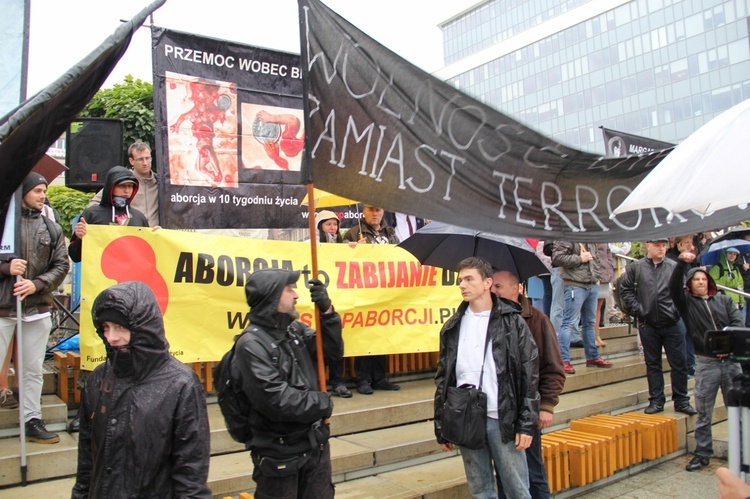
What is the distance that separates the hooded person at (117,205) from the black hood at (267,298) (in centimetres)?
277

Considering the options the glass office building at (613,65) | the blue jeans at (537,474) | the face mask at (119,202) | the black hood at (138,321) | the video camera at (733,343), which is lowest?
the blue jeans at (537,474)

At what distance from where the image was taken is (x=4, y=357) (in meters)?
4.96

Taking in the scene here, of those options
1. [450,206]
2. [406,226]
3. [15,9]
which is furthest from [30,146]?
[406,226]

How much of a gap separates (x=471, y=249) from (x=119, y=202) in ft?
10.7

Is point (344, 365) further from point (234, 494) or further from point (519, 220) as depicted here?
point (519, 220)

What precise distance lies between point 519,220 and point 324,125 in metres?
1.36

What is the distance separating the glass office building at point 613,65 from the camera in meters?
59.4

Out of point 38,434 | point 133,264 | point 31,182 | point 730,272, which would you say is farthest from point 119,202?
point 730,272

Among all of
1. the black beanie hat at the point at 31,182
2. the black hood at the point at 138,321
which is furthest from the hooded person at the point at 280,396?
the black beanie hat at the point at 31,182

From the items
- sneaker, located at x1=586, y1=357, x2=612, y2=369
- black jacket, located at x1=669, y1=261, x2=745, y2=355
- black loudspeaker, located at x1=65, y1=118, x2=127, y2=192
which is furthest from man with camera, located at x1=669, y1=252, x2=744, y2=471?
black loudspeaker, located at x1=65, y1=118, x2=127, y2=192

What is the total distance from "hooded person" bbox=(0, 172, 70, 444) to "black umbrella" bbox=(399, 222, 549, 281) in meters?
2.97

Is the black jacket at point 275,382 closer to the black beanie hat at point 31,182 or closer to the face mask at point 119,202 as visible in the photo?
the black beanie hat at point 31,182

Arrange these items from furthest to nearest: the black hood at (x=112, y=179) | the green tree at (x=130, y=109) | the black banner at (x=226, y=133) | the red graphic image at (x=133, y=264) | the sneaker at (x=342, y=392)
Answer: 1. the green tree at (x=130, y=109)
2. the sneaker at (x=342, y=392)
3. the black banner at (x=226, y=133)
4. the black hood at (x=112, y=179)
5. the red graphic image at (x=133, y=264)

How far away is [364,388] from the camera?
701 centimetres
